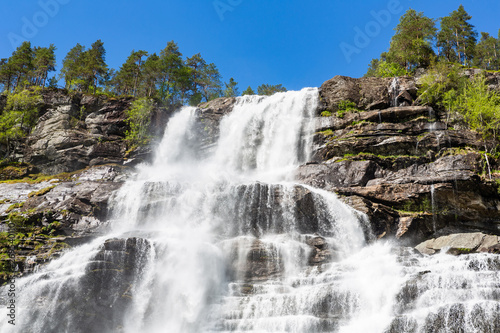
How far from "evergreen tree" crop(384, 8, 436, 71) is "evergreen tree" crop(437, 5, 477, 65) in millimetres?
8748

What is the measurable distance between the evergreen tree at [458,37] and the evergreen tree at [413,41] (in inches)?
344

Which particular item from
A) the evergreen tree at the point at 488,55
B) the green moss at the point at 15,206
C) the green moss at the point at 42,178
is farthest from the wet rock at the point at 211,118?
the evergreen tree at the point at 488,55

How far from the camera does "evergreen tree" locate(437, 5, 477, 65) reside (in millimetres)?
46656

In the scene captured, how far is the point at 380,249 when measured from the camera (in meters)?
18.5

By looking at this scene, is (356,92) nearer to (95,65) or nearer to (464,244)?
(464,244)

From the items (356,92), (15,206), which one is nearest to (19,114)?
(15,206)

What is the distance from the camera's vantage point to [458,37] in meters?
47.2

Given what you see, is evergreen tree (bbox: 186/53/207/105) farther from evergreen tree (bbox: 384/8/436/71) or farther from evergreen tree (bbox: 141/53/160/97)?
evergreen tree (bbox: 384/8/436/71)

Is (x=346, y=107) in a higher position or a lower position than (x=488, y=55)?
lower

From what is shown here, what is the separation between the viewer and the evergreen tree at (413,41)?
3731 centimetres

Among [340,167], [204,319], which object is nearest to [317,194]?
[340,167]

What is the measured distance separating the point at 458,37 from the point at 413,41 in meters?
15.1

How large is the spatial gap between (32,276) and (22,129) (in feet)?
82.7

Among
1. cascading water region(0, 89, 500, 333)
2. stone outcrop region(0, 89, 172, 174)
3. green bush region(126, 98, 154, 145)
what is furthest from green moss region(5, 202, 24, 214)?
green bush region(126, 98, 154, 145)
